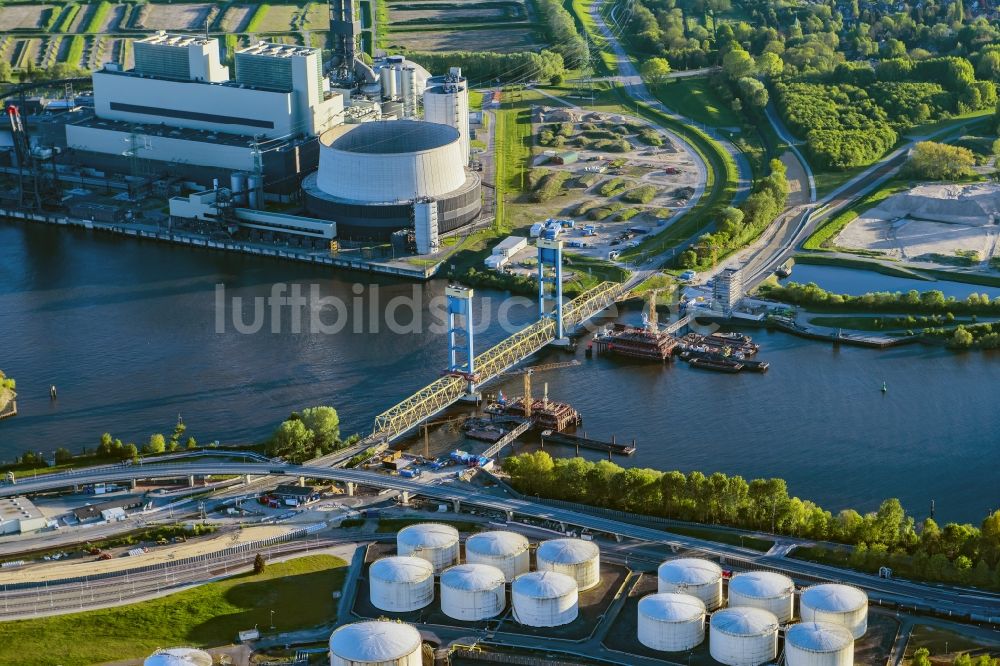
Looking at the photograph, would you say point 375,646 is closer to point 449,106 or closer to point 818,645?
point 818,645

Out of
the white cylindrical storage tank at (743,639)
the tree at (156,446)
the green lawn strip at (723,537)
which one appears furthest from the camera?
Result: the tree at (156,446)

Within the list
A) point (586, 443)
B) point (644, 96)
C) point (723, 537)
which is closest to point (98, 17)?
point (644, 96)

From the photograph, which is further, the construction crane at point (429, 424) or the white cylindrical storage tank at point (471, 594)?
the construction crane at point (429, 424)

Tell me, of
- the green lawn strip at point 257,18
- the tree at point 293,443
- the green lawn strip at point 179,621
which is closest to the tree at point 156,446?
the tree at point 293,443

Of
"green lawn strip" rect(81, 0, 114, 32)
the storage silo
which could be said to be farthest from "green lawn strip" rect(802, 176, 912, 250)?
"green lawn strip" rect(81, 0, 114, 32)

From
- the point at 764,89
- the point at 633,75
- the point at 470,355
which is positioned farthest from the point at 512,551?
the point at 633,75

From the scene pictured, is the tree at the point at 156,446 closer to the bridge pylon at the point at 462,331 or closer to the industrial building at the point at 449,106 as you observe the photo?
the bridge pylon at the point at 462,331

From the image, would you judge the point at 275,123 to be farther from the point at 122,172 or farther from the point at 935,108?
the point at 935,108
